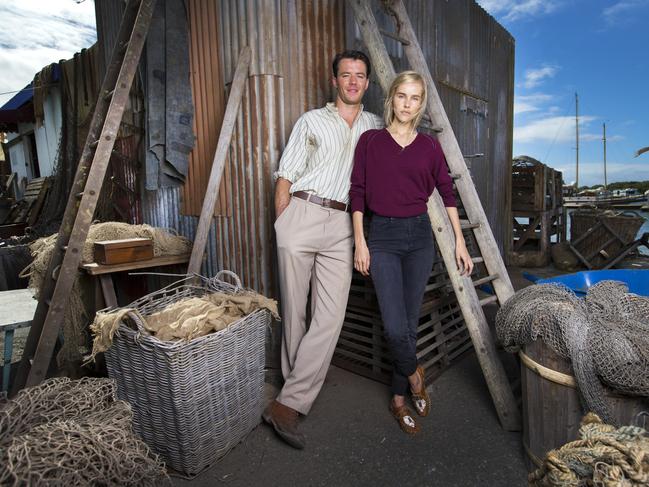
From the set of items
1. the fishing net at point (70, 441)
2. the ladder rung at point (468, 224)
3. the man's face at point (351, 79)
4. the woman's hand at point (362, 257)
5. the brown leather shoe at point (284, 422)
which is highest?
the man's face at point (351, 79)

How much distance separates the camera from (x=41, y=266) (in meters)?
3.52

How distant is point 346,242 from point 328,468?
1454 mm

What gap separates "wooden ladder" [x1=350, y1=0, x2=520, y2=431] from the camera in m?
2.78

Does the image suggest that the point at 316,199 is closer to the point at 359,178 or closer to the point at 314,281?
the point at 359,178

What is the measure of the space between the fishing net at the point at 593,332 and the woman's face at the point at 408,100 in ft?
4.28

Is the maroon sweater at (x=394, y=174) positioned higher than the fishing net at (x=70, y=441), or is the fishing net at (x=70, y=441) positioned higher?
the maroon sweater at (x=394, y=174)

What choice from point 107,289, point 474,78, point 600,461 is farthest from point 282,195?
point 474,78

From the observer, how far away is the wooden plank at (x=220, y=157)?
11.4 feet

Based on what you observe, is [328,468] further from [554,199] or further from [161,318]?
[554,199]

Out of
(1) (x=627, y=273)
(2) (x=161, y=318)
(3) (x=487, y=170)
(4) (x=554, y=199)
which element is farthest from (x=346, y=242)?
(4) (x=554, y=199)

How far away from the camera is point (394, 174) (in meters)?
2.58

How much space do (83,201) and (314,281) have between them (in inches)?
66.3

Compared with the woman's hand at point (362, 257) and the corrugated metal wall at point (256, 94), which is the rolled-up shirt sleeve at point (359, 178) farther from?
the corrugated metal wall at point (256, 94)

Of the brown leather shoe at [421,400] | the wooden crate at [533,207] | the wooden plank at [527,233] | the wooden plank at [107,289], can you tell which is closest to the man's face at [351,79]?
the brown leather shoe at [421,400]
